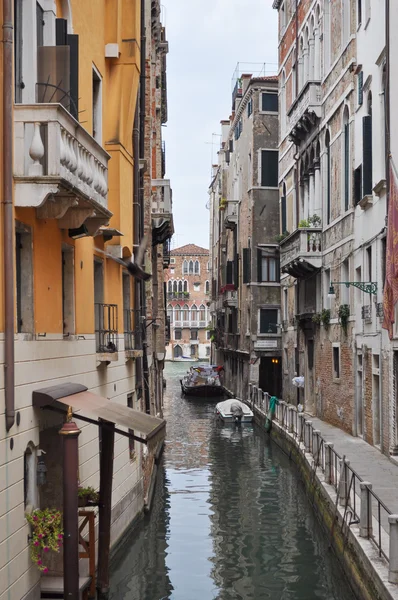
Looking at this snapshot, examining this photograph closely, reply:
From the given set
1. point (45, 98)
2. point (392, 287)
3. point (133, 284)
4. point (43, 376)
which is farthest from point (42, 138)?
point (392, 287)

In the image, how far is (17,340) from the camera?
24.2 ft

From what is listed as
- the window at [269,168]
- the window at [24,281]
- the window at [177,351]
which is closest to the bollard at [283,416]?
the window at [269,168]

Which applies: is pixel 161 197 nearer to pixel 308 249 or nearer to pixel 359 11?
pixel 308 249

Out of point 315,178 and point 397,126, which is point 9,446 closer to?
point 397,126

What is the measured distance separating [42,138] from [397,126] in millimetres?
8792

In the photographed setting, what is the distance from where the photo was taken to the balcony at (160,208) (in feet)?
76.1

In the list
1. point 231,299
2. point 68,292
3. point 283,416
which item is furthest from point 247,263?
point 68,292

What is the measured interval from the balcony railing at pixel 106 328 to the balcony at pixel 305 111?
13.2 metres

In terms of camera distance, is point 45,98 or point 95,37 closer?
point 45,98

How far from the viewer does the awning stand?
26.0ft

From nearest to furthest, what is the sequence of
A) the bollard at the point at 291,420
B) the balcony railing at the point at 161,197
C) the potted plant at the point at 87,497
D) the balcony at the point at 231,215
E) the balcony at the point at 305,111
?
the potted plant at the point at 87,497, the bollard at the point at 291,420, the balcony railing at the point at 161,197, the balcony at the point at 305,111, the balcony at the point at 231,215

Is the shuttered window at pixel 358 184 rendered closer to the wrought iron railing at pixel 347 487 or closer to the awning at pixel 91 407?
the wrought iron railing at pixel 347 487

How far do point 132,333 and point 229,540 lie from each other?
11.6 feet

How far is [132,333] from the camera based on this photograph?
46.3ft
